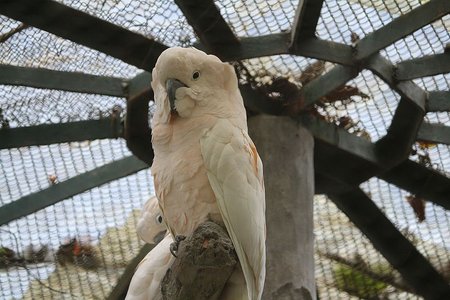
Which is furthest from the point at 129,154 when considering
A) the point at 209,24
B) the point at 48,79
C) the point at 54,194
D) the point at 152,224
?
the point at 209,24

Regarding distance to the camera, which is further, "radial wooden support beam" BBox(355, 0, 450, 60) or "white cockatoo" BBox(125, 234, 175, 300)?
"radial wooden support beam" BBox(355, 0, 450, 60)

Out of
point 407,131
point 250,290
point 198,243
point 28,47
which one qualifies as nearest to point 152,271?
point 250,290

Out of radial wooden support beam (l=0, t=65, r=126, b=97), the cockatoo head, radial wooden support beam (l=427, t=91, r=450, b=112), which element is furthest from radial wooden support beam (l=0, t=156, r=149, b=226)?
radial wooden support beam (l=427, t=91, r=450, b=112)

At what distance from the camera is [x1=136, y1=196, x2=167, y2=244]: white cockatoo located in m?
5.09

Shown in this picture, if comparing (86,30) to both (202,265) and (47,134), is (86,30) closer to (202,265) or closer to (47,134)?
(47,134)

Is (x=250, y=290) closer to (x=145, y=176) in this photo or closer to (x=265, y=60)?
(x=265, y=60)

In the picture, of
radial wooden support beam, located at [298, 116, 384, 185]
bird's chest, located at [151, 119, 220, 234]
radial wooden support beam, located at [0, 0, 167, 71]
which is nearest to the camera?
bird's chest, located at [151, 119, 220, 234]

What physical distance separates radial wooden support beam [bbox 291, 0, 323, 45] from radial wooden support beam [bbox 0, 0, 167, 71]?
73 cm

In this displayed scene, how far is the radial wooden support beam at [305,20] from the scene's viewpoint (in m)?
4.76

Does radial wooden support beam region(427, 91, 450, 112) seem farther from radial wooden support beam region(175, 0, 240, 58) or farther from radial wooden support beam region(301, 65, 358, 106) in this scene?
radial wooden support beam region(175, 0, 240, 58)

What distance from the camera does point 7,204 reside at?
576 centimetres

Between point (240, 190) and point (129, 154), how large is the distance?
6.99 feet

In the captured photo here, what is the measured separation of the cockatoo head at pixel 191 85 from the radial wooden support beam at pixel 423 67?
1.33 meters

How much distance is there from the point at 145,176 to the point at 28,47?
4.47ft
